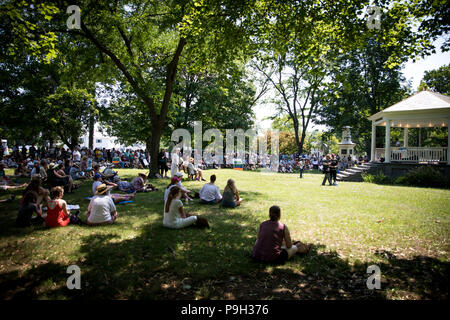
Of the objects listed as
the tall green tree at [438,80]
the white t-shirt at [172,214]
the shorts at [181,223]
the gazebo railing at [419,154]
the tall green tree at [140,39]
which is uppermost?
the tall green tree at [438,80]

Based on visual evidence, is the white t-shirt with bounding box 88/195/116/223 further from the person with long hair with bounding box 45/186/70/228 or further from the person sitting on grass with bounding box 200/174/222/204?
the person sitting on grass with bounding box 200/174/222/204

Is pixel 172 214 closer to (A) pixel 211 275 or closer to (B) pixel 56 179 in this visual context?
(A) pixel 211 275

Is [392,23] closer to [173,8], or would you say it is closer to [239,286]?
[239,286]

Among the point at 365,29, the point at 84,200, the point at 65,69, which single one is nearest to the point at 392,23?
the point at 365,29

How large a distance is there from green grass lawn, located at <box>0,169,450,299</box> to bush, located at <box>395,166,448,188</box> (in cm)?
1002

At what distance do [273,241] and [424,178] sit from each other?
54.7 ft

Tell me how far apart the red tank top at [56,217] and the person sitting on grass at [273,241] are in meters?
5.11

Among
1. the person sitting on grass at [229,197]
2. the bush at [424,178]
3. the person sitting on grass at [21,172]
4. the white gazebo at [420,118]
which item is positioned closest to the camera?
the person sitting on grass at [229,197]

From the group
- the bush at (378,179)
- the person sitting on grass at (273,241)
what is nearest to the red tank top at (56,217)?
the person sitting on grass at (273,241)

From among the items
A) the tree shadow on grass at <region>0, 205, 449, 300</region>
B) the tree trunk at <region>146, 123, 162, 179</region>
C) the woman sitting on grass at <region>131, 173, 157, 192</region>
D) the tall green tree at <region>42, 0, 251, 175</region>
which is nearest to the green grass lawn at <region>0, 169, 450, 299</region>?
the tree shadow on grass at <region>0, 205, 449, 300</region>

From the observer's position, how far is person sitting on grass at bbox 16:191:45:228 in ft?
20.5

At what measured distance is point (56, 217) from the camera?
624 centimetres

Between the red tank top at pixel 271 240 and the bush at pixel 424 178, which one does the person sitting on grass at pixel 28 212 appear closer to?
the red tank top at pixel 271 240

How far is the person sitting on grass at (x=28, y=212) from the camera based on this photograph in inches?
247
